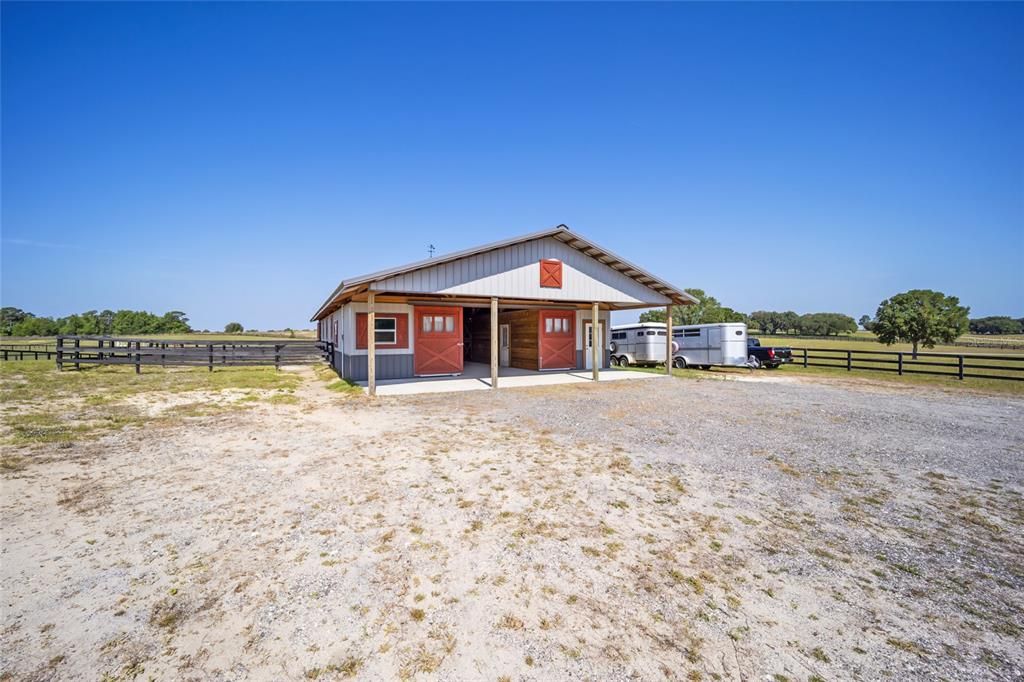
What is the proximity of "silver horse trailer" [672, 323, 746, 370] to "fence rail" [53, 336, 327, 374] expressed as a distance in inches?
801

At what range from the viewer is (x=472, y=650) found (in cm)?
270

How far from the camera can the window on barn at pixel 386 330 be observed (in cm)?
1603

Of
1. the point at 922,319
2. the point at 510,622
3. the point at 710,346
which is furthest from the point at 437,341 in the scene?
the point at 922,319

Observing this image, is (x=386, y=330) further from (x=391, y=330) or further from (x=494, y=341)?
(x=494, y=341)

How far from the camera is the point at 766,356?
2259 centimetres

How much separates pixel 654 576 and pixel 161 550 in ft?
14.7

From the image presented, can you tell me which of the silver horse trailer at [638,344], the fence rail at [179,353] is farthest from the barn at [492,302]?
the fence rail at [179,353]

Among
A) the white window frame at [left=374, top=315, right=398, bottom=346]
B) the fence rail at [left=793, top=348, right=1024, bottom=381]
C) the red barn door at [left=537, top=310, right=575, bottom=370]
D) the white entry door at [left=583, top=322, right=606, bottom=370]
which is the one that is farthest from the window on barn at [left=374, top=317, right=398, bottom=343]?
the fence rail at [left=793, top=348, right=1024, bottom=381]

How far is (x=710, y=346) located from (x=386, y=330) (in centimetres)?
1653

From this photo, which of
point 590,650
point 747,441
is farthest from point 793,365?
point 590,650

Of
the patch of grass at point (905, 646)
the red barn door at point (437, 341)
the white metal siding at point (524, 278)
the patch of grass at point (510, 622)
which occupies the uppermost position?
the white metal siding at point (524, 278)

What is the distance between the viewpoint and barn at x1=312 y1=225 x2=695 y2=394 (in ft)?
43.9

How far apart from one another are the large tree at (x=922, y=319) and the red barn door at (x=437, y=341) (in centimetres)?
4105

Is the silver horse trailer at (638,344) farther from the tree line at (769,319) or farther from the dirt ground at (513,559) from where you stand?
the tree line at (769,319)
